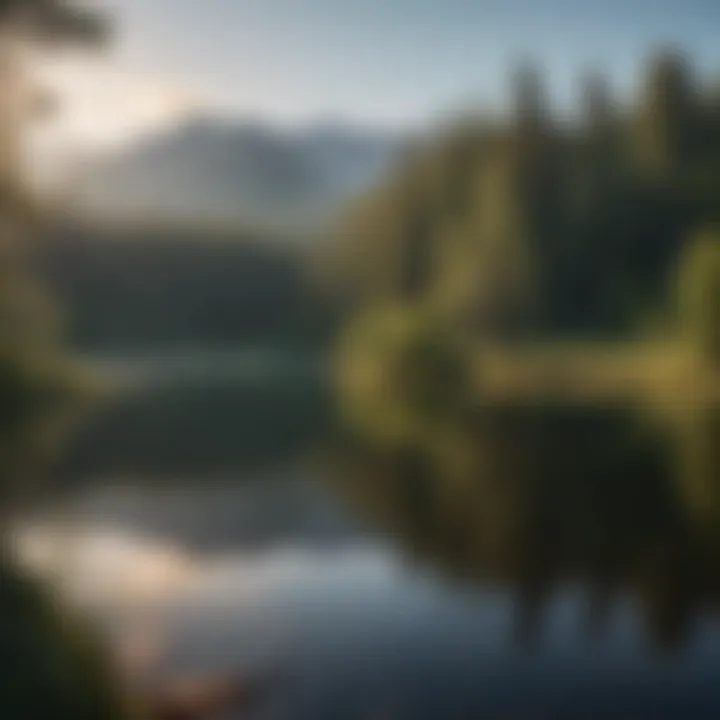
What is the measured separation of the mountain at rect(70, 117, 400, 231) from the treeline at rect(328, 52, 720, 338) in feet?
0.23

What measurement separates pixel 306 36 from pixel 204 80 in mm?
235

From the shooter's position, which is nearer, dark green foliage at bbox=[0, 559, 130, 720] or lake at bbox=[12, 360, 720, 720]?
dark green foliage at bbox=[0, 559, 130, 720]

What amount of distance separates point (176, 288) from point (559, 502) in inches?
34.5

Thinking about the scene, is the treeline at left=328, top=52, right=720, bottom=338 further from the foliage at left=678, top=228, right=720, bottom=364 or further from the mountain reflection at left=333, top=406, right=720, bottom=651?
the mountain reflection at left=333, top=406, right=720, bottom=651

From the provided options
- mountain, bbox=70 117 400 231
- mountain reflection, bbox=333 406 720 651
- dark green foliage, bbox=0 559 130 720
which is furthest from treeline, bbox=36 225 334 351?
dark green foliage, bbox=0 559 130 720

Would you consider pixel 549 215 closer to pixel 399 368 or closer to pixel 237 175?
pixel 399 368

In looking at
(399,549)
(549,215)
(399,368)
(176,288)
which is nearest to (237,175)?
(176,288)

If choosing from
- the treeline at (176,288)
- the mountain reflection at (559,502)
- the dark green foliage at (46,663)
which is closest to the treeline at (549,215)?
the treeline at (176,288)

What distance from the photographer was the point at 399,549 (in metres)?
1.72

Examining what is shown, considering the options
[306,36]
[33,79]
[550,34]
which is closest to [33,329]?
[33,79]

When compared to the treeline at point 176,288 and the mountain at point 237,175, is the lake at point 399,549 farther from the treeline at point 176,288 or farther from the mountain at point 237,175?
the mountain at point 237,175

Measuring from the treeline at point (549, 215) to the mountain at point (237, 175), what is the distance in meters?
0.07

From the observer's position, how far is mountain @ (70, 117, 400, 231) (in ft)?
5.96

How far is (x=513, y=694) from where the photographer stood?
5.14 ft
